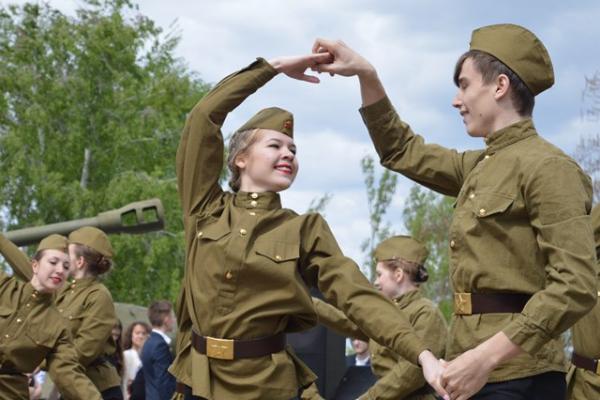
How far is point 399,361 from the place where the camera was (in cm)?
749

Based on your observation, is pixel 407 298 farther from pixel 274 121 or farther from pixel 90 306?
pixel 274 121

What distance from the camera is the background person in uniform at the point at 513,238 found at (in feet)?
13.3

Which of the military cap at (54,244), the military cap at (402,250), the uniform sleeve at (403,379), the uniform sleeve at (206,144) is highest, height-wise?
the uniform sleeve at (206,144)

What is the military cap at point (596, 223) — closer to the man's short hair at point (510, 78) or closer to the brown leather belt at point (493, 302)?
the man's short hair at point (510, 78)

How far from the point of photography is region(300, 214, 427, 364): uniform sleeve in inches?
182

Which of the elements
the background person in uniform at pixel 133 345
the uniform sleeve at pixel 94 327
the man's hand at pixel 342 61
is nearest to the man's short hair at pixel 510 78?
the man's hand at pixel 342 61

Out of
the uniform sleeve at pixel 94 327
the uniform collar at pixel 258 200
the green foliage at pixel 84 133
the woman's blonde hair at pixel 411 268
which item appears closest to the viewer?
the uniform collar at pixel 258 200

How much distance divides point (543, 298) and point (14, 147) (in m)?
Answer: 26.9

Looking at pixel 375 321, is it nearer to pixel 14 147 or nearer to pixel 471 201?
pixel 471 201

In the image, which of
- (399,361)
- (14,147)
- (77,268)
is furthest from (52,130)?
(399,361)

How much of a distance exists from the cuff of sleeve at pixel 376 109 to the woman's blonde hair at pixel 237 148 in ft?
1.54

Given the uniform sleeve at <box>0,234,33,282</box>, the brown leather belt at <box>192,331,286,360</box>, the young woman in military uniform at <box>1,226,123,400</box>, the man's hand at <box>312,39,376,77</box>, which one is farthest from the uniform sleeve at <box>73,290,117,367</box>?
the man's hand at <box>312,39,376,77</box>

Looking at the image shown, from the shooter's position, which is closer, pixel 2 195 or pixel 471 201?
pixel 471 201

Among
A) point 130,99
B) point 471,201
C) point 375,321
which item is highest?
point 130,99
